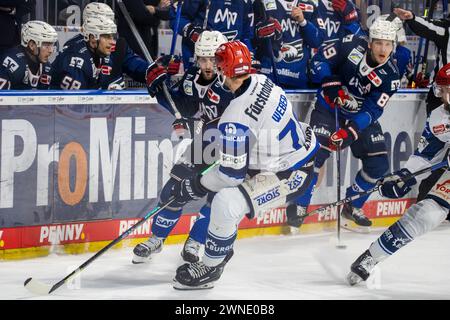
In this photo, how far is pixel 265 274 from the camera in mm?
9055

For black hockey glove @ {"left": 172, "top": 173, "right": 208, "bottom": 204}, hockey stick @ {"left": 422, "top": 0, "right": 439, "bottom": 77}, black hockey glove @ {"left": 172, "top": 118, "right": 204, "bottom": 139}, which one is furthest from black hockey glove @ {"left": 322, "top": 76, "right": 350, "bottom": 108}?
black hockey glove @ {"left": 172, "top": 173, "right": 208, "bottom": 204}

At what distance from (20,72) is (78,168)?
78 centimetres

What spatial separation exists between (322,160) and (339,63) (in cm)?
79

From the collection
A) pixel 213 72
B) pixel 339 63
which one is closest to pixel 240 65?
pixel 213 72

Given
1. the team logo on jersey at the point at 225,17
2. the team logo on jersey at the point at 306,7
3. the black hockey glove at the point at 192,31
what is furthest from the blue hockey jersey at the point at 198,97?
the team logo on jersey at the point at 306,7

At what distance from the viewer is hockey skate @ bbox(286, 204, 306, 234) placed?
1069 centimetres

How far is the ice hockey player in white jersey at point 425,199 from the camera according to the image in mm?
8336

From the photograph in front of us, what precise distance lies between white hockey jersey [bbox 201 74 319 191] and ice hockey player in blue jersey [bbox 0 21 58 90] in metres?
1.79

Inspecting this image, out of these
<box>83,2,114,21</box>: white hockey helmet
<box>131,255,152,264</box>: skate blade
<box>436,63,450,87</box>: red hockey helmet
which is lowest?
<box>131,255,152,264</box>: skate blade

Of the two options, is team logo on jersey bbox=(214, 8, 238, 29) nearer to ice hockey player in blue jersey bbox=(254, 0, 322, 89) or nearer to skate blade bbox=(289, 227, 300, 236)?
ice hockey player in blue jersey bbox=(254, 0, 322, 89)

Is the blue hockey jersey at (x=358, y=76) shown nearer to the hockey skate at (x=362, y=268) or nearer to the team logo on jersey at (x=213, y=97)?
the team logo on jersey at (x=213, y=97)

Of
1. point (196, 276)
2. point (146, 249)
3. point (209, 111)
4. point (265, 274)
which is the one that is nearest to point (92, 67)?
point (209, 111)

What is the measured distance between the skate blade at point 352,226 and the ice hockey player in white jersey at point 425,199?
89.6 inches
